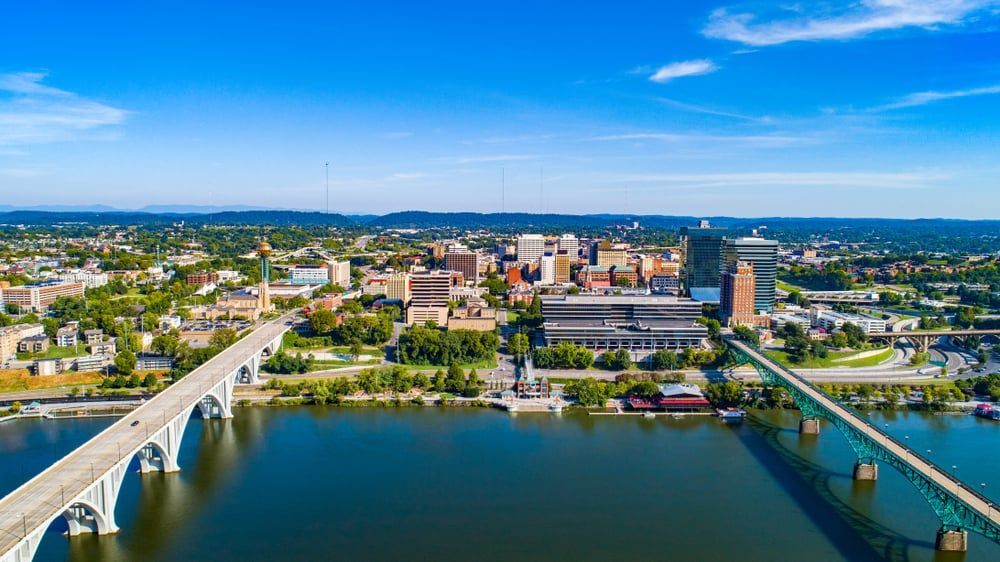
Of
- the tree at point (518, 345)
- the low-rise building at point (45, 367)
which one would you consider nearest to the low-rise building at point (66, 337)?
the low-rise building at point (45, 367)

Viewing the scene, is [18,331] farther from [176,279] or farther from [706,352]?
[706,352]

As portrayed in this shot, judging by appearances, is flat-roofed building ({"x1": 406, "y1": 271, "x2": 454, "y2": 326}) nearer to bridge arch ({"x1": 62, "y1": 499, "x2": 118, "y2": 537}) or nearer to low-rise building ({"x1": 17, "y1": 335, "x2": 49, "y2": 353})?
low-rise building ({"x1": 17, "y1": 335, "x2": 49, "y2": 353})

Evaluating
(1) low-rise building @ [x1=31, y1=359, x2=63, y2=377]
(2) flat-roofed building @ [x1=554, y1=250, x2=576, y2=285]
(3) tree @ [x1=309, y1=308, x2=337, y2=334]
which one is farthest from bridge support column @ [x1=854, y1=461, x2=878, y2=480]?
(2) flat-roofed building @ [x1=554, y1=250, x2=576, y2=285]

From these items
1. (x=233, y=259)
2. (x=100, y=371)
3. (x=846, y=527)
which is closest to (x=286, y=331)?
(x=100, y=371)

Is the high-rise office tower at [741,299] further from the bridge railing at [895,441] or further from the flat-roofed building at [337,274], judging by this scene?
the flat-roofed building at [337,274]

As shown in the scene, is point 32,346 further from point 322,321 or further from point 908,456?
point 908,456

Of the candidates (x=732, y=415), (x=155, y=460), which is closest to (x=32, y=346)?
(x=155, y=460)
